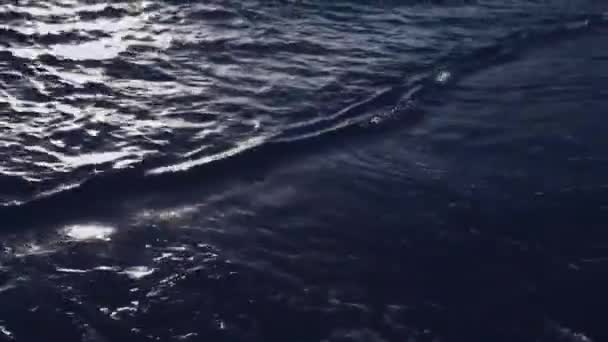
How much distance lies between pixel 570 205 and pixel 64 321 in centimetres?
460

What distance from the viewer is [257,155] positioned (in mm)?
6496

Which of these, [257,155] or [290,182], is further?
[257,155]

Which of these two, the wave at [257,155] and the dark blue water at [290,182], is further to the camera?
the wave at [257,155]

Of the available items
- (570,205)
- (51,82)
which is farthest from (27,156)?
(570,205)

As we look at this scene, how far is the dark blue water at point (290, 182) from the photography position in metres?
4.41

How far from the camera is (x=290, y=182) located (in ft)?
20.1

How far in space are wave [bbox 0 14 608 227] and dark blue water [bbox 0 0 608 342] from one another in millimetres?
25

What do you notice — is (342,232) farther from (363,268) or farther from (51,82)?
(51,82)

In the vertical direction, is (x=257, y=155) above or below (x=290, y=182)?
above

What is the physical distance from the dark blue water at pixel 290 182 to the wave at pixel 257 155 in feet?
0.08

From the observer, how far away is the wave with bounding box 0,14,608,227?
5422 millimetres

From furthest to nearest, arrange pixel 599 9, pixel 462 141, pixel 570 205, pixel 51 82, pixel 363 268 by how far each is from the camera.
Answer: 1. pixel 599 9
2. pixel 51 82
3. pixel 462 141
4. pixel 570 205
5. pixel 363 268

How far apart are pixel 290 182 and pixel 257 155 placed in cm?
59

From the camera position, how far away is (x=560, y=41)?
1045 cm
